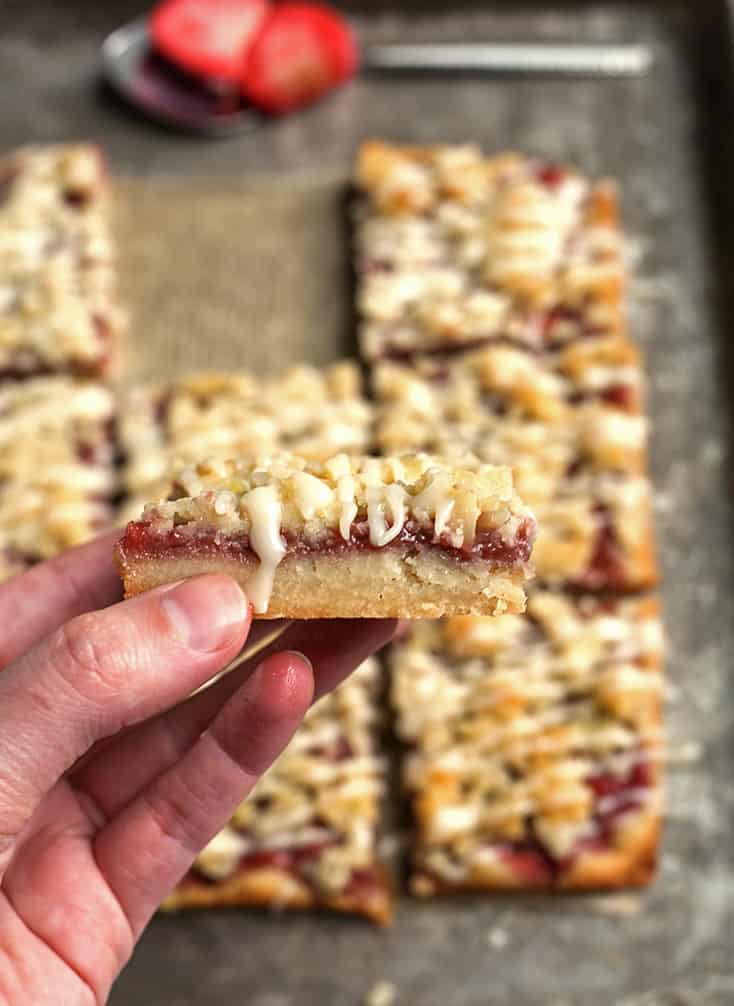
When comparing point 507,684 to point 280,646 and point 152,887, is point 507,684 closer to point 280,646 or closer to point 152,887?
point 280,646

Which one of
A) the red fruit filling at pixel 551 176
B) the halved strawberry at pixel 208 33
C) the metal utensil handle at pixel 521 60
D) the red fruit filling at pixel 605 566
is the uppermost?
the halved strawberry at pixel 208 33

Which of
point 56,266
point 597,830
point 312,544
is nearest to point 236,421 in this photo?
point 56,266

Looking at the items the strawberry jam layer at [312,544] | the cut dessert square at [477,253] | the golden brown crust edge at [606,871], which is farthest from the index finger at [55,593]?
the cut dessert square at [477,253]

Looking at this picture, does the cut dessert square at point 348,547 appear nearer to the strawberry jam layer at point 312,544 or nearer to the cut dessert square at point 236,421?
the strawberry jam layer at point 312,544

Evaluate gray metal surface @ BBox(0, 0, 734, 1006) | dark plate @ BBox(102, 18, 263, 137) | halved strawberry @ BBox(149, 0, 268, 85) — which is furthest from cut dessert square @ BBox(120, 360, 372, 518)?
Result: halved strawberry @ BBox(149, 0, 268, 85)

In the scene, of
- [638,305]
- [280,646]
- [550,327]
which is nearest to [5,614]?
[280,646]

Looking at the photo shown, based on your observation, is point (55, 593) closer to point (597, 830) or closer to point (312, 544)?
point (312, 544)
